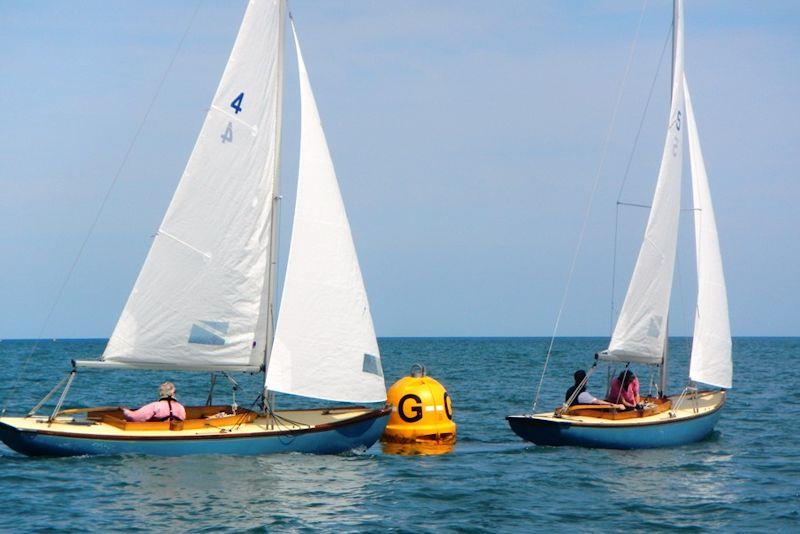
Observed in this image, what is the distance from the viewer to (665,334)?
2223 cm

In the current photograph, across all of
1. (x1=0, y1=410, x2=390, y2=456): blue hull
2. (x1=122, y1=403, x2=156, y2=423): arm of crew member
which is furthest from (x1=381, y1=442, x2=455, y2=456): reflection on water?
(x1=122, y1=403, x2=156, y2=423): arm of crew member

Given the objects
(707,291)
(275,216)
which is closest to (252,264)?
(275,216)

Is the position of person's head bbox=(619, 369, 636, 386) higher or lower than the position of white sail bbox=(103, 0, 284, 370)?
lower

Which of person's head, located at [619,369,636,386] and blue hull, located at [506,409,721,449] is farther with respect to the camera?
person's head, located at [619,369,636,386]

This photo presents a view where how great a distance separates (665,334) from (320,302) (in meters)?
7.68

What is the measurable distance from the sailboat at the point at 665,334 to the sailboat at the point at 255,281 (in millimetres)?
3840

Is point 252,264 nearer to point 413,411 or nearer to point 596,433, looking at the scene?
point 413,411

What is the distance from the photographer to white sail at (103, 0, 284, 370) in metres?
17.9

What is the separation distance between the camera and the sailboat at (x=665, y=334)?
19.8 meters

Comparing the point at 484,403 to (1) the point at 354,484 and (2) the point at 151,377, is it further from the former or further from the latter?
(2) the point at 151,377

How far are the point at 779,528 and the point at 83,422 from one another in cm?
1000

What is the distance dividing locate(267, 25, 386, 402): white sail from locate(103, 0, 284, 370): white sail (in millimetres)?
664

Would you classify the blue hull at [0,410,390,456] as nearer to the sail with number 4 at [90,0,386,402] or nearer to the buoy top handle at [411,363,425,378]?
the sail with number 4 at [90,0,386,402]

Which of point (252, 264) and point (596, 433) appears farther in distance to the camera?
point (596, 433)
